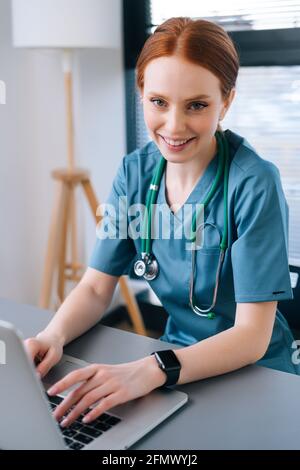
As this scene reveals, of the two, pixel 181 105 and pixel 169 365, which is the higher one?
pixel 181 105

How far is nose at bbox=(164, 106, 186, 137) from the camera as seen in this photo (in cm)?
112

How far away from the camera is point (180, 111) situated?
1.12 m

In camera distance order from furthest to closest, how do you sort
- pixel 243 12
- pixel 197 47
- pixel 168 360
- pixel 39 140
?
pixel 39 140 < pixel 243 12 < pixel 197 47 < pixel 168 360

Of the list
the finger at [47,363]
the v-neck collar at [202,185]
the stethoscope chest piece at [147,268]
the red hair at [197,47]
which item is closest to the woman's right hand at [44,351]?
the finger at [47,363]

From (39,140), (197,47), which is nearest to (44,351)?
(197,47)

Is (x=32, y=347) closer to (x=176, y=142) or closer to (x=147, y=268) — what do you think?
(x=147, y=268)

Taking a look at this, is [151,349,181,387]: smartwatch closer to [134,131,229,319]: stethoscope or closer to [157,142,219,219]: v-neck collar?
[134,131,229,319]: stethoscope

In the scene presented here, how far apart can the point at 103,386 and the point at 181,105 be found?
0.51m

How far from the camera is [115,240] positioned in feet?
4.35

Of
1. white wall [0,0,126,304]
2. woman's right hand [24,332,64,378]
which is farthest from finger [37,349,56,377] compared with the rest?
white wall [0,0,126,304]

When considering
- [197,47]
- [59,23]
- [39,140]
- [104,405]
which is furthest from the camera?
[39,140]

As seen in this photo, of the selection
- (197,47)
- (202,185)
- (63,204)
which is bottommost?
(63,204)

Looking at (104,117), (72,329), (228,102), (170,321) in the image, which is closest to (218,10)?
(104,117)

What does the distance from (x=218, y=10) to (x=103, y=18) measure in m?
0.47
